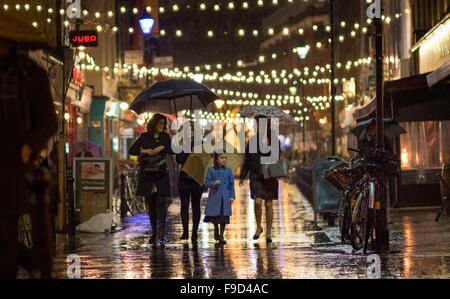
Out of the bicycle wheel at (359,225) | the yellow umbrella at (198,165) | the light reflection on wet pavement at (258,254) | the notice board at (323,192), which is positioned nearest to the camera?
the light reflection on wet pavement at (258,254)

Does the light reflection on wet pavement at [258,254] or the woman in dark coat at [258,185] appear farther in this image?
the woman in dark coat at [258,185]

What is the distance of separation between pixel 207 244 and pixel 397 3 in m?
20.4

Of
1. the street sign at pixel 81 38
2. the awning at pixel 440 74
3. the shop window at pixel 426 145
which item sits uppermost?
the street sign at pixel 81 38

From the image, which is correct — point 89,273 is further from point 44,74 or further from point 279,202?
point 279,202

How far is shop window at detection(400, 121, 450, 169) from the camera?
2306 centimetres

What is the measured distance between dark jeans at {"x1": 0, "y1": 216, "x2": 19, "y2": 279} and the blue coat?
817 cm

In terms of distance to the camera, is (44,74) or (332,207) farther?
(332,207)

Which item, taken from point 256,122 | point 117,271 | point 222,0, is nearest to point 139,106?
point 256,122

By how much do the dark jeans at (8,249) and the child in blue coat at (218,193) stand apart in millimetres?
8144

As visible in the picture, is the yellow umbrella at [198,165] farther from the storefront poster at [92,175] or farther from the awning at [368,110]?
the awning at [368,110]

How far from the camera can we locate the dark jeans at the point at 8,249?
18.0 ft

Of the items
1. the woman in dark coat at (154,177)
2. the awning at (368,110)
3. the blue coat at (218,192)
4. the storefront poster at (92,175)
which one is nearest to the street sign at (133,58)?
the awning at (368,110)

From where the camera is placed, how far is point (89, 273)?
978 cm
